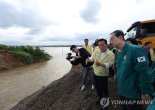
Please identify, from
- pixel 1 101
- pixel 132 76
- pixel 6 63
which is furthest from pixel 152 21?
pixel 6 63

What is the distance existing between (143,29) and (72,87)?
3.31m

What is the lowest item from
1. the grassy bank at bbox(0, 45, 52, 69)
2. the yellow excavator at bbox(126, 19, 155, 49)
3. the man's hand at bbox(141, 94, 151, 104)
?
the grassy bank at bbox(0, 45, 52, 69)

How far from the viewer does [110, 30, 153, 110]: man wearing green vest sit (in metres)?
4.14

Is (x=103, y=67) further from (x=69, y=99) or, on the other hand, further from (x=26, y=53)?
(x=26, y=53)

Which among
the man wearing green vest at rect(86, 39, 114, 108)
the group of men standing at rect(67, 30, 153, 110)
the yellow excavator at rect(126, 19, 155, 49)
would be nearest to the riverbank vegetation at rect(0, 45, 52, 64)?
the yellow excavator at rect(126, 19, 155, 49)

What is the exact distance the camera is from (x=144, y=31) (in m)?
10.0

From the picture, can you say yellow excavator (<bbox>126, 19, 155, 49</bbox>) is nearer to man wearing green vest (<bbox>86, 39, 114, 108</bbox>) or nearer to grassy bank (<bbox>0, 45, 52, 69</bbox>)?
man wearing green vest (<bbox>86, 39, 114, 108</bbox>)

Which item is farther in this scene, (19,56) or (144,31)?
(19,56)

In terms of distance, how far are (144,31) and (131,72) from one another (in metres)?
5.92

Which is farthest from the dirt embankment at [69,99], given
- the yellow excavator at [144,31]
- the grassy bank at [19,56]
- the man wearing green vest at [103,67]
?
the grassy bank at [19,56]

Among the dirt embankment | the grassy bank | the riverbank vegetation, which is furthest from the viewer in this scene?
the riverbank vegetation

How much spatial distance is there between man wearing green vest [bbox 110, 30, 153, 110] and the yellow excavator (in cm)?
574

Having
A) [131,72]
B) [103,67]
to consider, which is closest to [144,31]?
[103,67]

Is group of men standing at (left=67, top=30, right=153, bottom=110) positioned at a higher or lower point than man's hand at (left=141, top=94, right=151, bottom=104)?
higher
